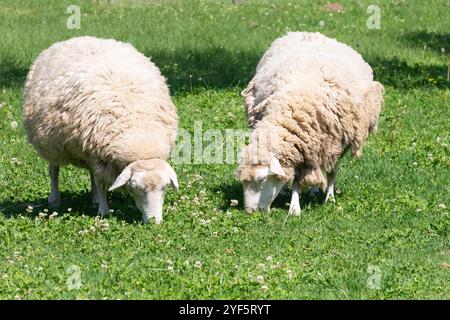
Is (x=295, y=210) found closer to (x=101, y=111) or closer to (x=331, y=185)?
(x=331, y=185)

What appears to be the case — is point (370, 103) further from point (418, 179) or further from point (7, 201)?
point (7, 201)

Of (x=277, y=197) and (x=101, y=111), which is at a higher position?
(x=101, y=111)

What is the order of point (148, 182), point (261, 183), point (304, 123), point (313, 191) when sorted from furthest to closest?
1. point (313, 191)
2. point (304, 123)
3. point (261, 183)
4. point (148, 182)

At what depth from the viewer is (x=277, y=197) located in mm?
10484

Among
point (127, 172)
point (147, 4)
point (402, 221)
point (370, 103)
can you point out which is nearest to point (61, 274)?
point (127, 172)

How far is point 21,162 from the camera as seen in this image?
37.5 ft

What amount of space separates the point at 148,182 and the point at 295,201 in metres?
1.64

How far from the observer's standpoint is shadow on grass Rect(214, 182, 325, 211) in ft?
32.8

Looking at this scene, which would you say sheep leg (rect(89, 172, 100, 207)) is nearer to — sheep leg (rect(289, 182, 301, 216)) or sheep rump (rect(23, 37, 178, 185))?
sheep rump (rect(23, 37, 178, 185))

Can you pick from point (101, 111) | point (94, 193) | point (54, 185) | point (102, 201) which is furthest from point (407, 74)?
point (101, 111)

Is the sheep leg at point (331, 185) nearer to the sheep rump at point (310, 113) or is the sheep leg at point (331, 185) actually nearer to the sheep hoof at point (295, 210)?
the sheep rump at point (310, 113)

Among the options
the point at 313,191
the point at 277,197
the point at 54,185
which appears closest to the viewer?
the point at 54,185

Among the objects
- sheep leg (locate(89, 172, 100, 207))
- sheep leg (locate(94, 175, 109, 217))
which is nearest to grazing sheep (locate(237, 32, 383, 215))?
sheep leg (locate(94, 175, 109, 217))

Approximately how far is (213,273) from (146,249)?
0.92 metres
